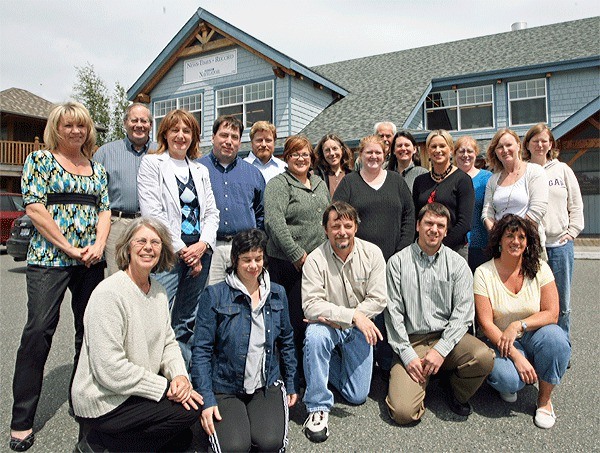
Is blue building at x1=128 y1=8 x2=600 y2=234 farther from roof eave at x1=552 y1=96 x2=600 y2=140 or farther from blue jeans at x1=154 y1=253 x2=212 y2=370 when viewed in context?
blue jeans at x1=154 y1=253 x2=212 y2=370

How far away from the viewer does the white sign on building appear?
52.1 feet

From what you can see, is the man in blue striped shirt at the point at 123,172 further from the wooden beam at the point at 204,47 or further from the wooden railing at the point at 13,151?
the wooden railing at the point at 13,151

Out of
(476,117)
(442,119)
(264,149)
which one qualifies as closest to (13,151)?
(442,119)

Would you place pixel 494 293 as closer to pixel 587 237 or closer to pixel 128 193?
pixel 128 193

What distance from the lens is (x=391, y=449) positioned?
109 inches

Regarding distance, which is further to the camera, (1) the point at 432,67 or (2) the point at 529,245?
(1) the point at 432,67

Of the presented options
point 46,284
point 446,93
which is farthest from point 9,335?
point 446,93

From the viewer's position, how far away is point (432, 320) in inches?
135

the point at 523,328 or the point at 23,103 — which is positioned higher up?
the point at 23,103

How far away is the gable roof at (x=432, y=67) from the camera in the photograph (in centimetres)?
1423

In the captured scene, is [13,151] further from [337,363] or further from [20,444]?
[337,363]

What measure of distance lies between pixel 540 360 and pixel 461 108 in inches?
548

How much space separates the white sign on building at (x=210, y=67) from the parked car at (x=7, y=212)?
23.5 feet

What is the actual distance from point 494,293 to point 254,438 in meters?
2.10
